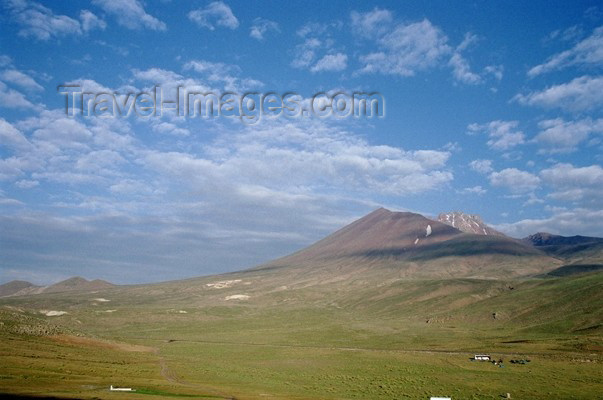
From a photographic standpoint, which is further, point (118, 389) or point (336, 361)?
point (336, 361)

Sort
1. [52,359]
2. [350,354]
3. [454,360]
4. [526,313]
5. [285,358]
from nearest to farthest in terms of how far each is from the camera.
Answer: [52,359] → [454,360] → [285,358] → [350,354] → [526,313]

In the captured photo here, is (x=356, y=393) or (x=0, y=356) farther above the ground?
(x=0, y=356)

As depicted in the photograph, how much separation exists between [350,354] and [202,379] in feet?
148

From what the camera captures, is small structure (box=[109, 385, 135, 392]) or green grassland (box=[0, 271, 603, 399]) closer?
small structure (box=[109, 385, 135, 392])

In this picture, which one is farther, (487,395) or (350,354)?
(350,354)

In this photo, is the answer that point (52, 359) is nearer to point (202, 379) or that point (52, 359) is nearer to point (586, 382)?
point (202, 379)

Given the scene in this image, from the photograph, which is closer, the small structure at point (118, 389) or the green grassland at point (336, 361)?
the small structure at point (118, 389)

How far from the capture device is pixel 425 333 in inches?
6058

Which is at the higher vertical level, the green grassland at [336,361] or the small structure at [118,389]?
the small structure at [118,389]

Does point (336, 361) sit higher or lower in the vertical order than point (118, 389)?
lower

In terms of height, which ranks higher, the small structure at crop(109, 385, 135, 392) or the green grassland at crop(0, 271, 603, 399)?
the small structure at crop(109, 385, 135, 392)

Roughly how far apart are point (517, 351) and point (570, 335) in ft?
121

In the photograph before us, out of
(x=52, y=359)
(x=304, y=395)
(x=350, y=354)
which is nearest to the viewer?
(x=304, y=395)

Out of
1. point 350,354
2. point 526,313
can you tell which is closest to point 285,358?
point 350,354
